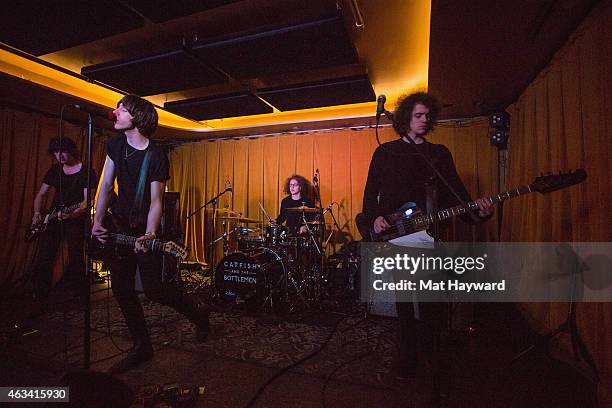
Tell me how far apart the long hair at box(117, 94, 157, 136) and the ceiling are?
93 cm

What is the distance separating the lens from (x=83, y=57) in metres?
3.81

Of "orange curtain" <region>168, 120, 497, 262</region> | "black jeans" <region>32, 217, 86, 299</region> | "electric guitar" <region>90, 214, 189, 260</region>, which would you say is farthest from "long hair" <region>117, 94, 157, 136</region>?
"orange curtain" <region>168, 120, 497, 262</region>

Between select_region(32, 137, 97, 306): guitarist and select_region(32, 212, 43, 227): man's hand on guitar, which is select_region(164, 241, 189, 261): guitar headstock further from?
select_region(32, 212, 43, 227): man's hand on guitar

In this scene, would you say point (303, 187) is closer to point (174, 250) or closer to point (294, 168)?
point (294, 168)

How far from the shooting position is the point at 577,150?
8.27 feet

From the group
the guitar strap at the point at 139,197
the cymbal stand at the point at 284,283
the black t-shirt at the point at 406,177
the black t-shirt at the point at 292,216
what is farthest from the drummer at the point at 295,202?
the guitar strap at the point at 139,197

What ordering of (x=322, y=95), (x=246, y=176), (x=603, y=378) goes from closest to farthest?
(x=603, y=378) → (x=322, y=95) → (x=246, y=176)

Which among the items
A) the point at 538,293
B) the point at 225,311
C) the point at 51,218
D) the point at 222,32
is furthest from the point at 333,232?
the point at 51,218

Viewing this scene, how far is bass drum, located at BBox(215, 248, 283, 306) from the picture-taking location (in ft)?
12.3

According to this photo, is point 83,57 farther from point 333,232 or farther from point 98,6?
point 333,232

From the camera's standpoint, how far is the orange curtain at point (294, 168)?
211 inches

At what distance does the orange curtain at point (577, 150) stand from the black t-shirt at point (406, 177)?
3.46ft

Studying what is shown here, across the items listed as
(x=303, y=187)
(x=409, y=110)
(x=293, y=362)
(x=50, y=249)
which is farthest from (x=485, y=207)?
(x=50, y=249)

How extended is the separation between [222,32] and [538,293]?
449 cm
